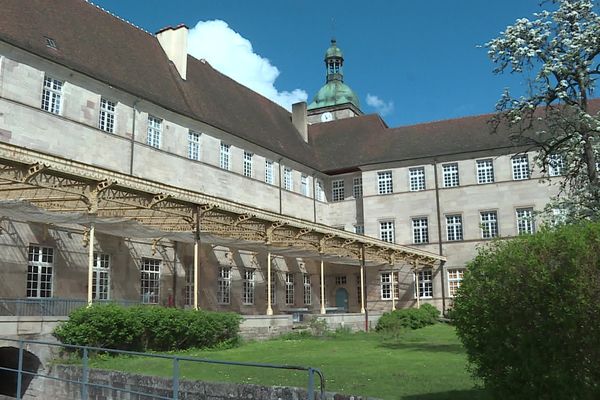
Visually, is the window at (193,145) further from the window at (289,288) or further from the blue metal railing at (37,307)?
the blue metal railing at (37,307)

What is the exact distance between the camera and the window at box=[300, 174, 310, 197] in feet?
123

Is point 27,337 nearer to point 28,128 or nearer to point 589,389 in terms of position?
point 28,128

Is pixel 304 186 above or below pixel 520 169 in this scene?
below

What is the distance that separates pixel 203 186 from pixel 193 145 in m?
1.99

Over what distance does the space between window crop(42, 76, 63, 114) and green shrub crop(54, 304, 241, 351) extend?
31.0 ft

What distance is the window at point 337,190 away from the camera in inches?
1575

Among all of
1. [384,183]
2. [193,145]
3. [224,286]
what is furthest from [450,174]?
[193,145]

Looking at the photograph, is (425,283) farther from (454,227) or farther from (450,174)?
(450,174)

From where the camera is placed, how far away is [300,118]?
42281mm

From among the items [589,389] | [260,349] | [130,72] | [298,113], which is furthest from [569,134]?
[298,113]

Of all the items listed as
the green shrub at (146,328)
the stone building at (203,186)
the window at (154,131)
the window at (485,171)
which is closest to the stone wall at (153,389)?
the green shrub at (146,328)

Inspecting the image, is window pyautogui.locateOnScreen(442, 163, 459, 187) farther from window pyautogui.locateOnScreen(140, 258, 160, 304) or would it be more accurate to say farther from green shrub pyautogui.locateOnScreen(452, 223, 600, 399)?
green shrub pyautogui.locateOnScreen(452, 223, 600, 399)

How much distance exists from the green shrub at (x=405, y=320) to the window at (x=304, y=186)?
11.2 meters

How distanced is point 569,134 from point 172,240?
629 inches
